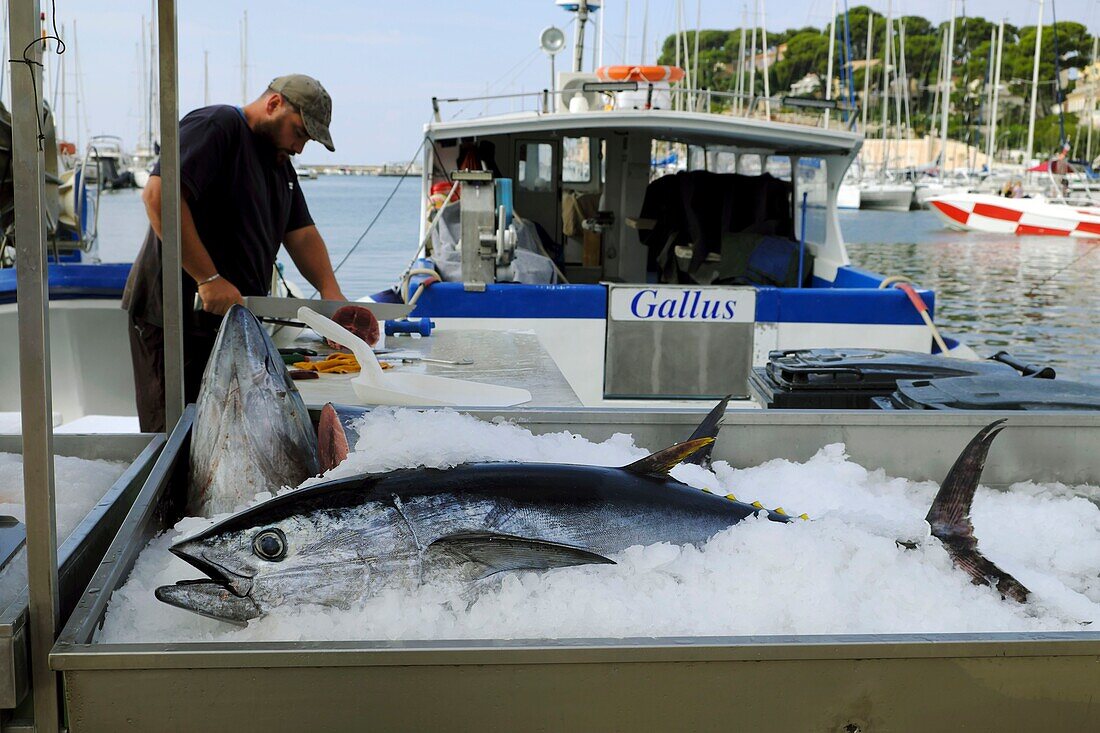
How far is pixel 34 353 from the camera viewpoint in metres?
1.41

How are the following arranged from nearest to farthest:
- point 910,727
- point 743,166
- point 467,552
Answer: point 910,727
point 467,552
point 743,166

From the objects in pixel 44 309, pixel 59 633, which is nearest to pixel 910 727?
pixel 59 633

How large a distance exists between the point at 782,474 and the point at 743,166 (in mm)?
8068

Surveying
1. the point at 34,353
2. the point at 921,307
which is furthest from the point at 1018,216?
the point at 34,353

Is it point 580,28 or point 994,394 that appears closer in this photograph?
point 994,394

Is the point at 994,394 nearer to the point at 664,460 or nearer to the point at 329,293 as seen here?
the point at 664,460

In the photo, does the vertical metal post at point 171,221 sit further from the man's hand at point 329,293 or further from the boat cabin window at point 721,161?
the boat cabin window at point 721,161

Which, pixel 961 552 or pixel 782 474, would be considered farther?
pixel 782 474

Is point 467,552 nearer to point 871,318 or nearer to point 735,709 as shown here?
point 735,709

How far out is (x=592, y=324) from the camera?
7.36 m

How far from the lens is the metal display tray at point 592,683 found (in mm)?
1397

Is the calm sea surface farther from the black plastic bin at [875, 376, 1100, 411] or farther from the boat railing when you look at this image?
the black plastic bin at [875, 376, 1100, 411]

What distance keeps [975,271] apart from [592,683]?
29932mm

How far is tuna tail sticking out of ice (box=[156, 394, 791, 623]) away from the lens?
5.18ft
